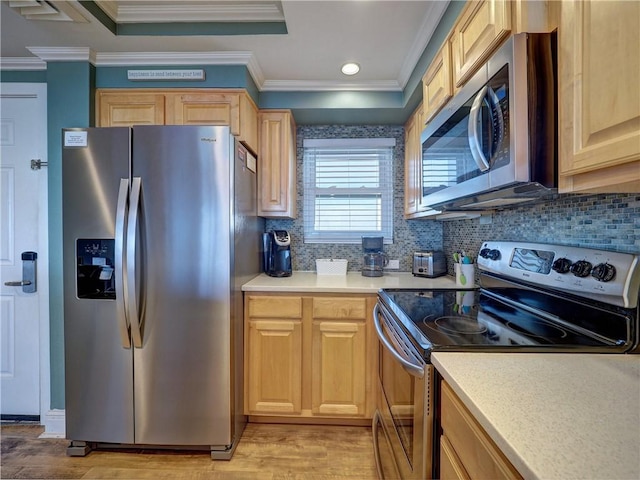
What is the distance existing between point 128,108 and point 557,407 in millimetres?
2473

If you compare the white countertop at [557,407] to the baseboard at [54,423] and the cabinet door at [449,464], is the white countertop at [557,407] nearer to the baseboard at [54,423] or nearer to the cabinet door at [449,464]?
the cabinet door at [449,464]

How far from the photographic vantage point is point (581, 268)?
0.99 metres

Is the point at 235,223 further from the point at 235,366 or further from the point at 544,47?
the point at 544,47

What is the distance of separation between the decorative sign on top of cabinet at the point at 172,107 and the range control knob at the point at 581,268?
1.80 metres

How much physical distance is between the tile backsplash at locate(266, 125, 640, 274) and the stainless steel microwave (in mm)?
248

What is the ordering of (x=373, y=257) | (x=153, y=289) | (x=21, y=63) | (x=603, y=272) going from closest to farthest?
(x=603, y=272) < (x=153, y=289) < (x=21, y=63) < (x=373, y=257)

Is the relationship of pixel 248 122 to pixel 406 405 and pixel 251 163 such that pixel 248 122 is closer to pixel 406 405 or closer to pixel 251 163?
pixel 251 163

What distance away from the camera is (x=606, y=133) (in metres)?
0.64

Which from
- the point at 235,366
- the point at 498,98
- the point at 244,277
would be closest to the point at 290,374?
the point at 235,366

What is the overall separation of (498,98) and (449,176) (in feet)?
1.33

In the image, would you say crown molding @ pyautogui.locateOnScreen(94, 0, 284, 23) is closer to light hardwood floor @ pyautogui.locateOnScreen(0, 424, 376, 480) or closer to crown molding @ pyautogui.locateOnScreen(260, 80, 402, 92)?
crown molding @ pyautogui.locateOnScreen(260, 80, 402, 92)

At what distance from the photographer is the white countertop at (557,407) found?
1.49ft

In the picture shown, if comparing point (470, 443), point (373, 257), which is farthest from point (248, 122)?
point (470, 443)

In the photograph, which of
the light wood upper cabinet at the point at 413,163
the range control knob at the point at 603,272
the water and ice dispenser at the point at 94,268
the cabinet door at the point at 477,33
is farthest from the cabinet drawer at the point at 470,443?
the water and ice dispenser at the point at 94,268
